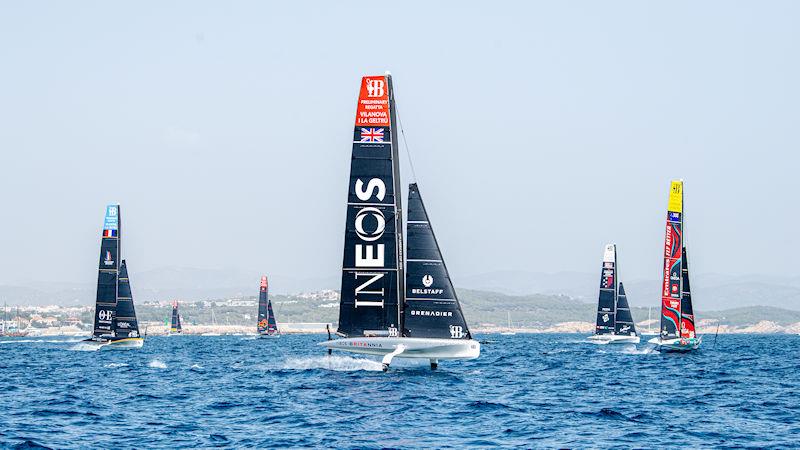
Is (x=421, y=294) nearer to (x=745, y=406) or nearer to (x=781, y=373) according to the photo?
(x=745, y=406)

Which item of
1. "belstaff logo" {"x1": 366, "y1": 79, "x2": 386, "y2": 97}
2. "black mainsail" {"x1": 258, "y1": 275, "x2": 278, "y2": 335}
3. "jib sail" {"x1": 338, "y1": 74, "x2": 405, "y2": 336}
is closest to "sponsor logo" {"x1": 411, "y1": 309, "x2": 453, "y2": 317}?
"jib sail" {"x1": 338, "y1": 74, "x2": 405, "y2": 336}

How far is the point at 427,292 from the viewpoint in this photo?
42031mm

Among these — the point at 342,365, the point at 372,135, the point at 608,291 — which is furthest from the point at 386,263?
the point at 608,291

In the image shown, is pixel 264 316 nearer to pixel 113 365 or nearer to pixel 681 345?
pixel 681 345

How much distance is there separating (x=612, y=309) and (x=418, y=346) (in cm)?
6372

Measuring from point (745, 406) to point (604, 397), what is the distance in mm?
4936

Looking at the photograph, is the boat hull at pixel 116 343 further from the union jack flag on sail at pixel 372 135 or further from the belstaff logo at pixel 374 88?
the belstaff logo at pixel 374 88

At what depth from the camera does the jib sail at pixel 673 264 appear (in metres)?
70.1

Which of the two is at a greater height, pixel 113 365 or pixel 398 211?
pixel 398 211

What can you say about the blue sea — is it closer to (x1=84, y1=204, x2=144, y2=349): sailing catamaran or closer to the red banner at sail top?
the red banner at sail top

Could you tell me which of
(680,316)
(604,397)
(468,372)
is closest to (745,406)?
(604,397)

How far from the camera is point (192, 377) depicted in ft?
155

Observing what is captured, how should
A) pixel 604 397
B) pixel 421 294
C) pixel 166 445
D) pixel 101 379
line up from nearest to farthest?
pixel 166 445 < pixel 604 397 < pixel 421 294 < pixel 101 379

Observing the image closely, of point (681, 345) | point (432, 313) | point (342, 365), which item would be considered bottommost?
point (342, 365)
